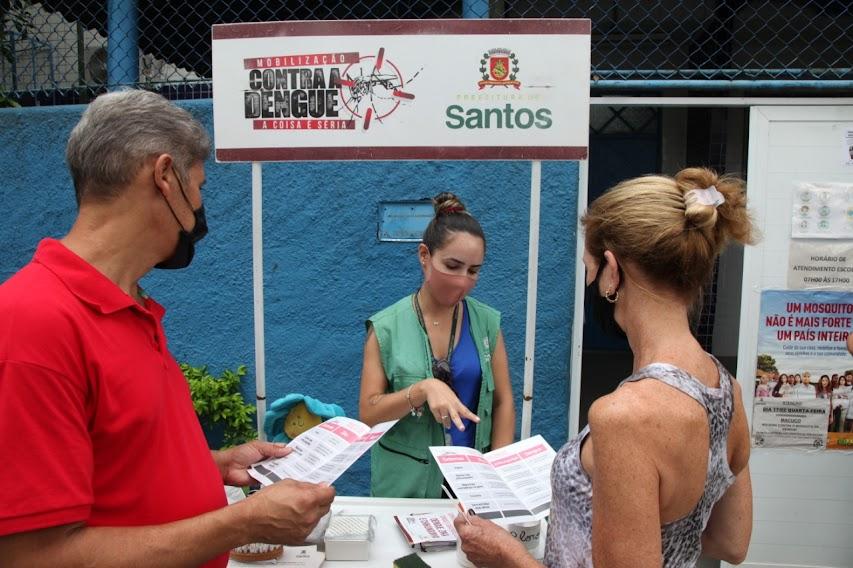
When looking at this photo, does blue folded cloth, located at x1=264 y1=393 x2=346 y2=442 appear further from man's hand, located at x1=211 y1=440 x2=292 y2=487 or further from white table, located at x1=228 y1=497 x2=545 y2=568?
man's hand, located at x1=211 y1=440 x2=292 y2=487

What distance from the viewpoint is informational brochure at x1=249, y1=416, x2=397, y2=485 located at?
1.66 metres

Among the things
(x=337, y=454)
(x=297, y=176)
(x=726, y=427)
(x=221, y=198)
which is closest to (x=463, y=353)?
(x=337, y=454)

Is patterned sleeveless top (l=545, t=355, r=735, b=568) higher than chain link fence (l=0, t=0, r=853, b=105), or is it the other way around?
chain link fence (l=0, t=0, r=853, b=105)

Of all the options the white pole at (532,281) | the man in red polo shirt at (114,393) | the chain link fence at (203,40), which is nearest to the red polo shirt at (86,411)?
the man in red polo shirt at (114,393)

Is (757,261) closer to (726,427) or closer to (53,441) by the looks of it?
(726,427)

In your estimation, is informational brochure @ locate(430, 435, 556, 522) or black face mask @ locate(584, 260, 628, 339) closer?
black face mask @ locate(584, 260, 628, 339)

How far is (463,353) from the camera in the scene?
2412 mm

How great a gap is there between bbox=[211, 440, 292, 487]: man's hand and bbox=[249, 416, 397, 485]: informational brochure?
0.02 metres

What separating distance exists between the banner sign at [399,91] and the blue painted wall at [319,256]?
1.36 metres

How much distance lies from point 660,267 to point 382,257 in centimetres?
247

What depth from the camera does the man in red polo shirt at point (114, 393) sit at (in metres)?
1.07

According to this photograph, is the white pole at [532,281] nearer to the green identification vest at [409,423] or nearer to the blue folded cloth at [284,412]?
the green identification vest at [409,423]

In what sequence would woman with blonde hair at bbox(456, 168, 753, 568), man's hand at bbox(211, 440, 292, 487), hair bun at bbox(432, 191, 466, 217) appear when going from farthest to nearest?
1. hair bun at bbox(432, 191, 466, 217)
2. man's hand at bbox(211, 440, 292, 487)
3. woman with blonde hair at bbox(456, 168, 753, 568)

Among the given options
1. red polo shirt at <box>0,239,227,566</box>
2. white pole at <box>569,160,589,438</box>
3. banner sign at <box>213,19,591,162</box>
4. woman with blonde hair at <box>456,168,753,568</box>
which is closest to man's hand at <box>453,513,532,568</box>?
woman with blonde hair at <box>456,168,753,568</box>
